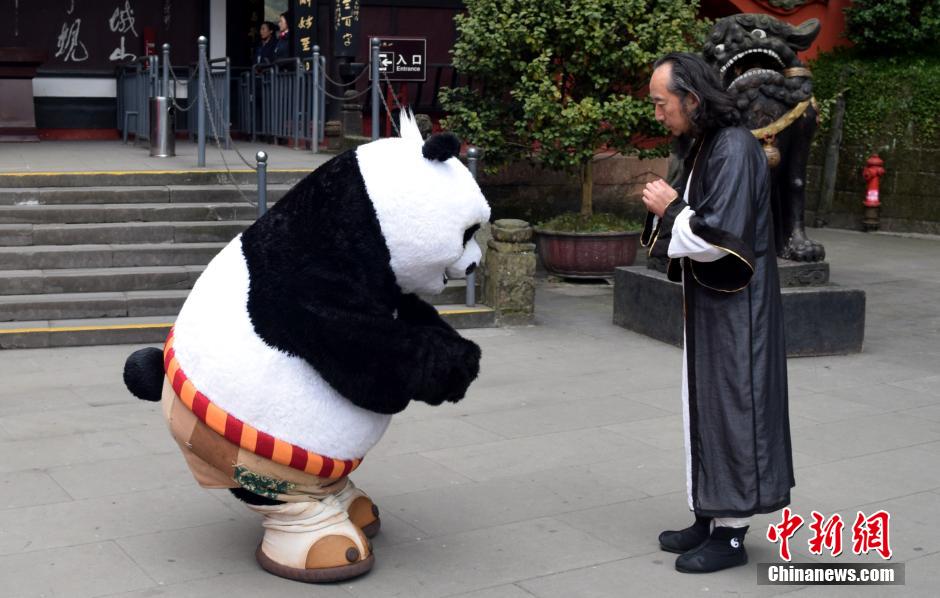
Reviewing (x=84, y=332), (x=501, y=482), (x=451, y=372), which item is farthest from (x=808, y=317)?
(x=84, y=332)

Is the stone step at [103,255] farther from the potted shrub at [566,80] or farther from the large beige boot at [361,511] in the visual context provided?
the large beige boot at [361,511]

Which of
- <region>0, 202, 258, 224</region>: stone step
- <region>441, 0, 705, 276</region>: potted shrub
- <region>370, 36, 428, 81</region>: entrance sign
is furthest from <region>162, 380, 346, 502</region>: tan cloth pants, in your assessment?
<region>370, 36, 428, 81</region>: entrance sign

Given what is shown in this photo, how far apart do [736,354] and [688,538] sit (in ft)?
2.80

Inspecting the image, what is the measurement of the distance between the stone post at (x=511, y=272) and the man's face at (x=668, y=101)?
16.2 feet

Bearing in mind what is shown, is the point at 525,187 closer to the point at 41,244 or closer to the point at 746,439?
the point at 41,244

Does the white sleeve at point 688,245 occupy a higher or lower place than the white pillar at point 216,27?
lower

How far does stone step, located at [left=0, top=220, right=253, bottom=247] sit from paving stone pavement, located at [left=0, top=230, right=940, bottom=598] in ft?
5.46

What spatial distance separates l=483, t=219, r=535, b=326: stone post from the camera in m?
9.66

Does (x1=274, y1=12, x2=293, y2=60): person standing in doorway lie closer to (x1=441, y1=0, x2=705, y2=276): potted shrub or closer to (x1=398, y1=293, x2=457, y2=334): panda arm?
(x1=441, y1=0, x2=705, y2=276): potted shrub

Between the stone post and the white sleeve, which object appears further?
the stone post

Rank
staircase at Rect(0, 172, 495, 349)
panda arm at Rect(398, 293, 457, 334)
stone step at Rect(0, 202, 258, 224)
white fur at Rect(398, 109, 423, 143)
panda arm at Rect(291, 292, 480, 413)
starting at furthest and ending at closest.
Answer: stone step at Rect(0, 202, 258, 224) < staircase at Rect(0, 172, 495, 349) < panda arm at Rect(398, 293, 457, 334) < white fur at Rect(398, 109, 423, 143) < panda arm at Rect(291, 292, 480, 413)

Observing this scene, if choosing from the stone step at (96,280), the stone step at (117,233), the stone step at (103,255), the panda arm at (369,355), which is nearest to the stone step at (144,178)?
the stone step at (117,233)

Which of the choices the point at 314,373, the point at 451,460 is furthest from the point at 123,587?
the point at 451,460

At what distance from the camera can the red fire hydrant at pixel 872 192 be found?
51.6 ft
